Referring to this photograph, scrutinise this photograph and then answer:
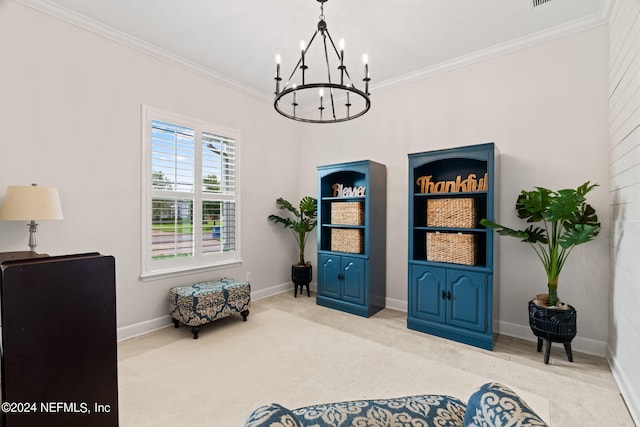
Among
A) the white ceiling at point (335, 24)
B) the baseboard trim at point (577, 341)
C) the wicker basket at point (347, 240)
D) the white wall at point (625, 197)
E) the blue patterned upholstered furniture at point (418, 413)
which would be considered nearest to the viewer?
the blue patterned upholstered furniture at point (418, 413)

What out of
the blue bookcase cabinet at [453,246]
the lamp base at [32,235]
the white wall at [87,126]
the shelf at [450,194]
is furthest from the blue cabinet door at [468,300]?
the lamp base at [32,235]

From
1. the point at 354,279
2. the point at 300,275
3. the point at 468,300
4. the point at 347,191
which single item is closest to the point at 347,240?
the point at 354,279

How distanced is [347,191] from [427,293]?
1.73 metres

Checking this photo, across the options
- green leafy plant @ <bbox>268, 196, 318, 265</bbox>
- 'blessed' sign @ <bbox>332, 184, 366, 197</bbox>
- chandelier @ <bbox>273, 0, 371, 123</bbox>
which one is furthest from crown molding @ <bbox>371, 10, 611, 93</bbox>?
green leafy plant @ <bbox>268, 196, 318, 265</bbox>

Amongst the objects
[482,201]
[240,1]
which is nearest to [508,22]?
[482,201]

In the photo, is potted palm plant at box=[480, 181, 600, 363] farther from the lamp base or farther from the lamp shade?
the lamp base

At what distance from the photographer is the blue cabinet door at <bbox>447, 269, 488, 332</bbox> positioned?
3.02m

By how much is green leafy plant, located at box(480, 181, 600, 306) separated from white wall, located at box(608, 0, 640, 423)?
0.68ft

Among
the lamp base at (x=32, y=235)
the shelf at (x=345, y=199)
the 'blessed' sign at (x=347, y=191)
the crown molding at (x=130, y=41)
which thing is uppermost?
the crown molding at (x=130, y=41)

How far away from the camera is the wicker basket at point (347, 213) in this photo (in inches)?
160

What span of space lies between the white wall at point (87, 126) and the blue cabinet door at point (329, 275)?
163 cm

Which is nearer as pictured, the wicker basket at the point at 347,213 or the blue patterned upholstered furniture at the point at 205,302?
the blue patterned upholstered furniture at the point at 205,302

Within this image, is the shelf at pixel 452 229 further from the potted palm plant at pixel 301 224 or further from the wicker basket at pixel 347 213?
the potted palm plant at pixel 301 224

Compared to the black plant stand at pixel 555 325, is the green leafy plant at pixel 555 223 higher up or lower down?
higher up
